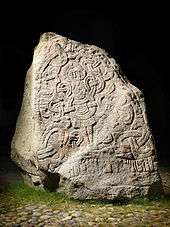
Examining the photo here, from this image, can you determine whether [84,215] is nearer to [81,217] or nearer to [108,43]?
[81,217]

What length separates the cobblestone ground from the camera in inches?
154

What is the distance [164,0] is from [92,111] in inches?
218

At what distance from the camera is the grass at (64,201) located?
4434 mm

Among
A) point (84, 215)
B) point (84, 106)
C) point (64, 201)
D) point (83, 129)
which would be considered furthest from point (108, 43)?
point (84, 215)

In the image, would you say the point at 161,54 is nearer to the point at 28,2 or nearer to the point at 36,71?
the point at 28,2

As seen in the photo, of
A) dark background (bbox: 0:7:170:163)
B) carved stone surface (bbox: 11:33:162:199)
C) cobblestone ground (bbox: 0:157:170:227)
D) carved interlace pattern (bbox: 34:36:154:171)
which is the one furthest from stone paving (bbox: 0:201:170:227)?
dark background (bbox: 0:7:170:163)

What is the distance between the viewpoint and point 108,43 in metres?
9.65

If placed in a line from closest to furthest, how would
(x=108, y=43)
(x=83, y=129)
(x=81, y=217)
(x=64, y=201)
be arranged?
1. (x=81, y=217)
2. (x=64, y=201)
3. (x=83, y=129)
4. (x=108, y=43)

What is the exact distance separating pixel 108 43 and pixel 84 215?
611cm

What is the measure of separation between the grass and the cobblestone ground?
0.07 feet

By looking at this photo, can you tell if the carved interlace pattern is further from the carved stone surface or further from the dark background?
the dark background

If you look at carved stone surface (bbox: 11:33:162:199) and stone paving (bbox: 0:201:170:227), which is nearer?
stone paving (bbox: 0:201:170:227)

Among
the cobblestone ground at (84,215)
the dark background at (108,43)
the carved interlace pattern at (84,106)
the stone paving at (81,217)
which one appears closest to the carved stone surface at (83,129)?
the carved interlace pattern at (84,106)

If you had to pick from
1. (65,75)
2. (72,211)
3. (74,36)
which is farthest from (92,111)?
(74,36)
